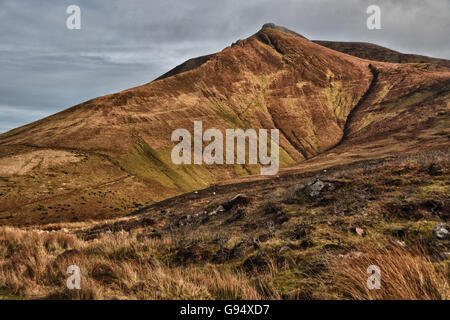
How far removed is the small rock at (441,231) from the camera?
16.9ft

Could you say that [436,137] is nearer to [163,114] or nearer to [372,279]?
[372,279]

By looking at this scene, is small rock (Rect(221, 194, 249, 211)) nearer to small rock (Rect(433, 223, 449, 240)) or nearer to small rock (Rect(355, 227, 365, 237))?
small rock (Rect(355, 227, 365, 237))

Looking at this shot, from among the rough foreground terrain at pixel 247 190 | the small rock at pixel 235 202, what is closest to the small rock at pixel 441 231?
the rough foreground terrain at pixel 247 190

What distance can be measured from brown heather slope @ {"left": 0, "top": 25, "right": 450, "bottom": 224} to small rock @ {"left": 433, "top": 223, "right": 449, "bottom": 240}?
148ft

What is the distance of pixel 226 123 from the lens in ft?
303

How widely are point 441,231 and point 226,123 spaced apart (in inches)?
3485

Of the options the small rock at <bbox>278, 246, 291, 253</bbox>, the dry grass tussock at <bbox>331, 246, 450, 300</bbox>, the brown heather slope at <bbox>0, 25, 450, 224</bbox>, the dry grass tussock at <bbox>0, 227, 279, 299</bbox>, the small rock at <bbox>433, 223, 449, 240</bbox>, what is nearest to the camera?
the dry grass tussock at <bbox>331, 246, 450, 300</bbox>

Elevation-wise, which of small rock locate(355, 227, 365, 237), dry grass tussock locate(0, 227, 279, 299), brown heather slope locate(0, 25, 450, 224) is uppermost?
brown heather slope locate(0, 25, 450, 224)

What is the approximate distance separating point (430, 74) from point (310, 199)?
125m

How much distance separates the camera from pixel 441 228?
537 cm

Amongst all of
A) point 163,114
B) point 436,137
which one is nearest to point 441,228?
point 436,137

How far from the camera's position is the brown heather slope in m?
49.3

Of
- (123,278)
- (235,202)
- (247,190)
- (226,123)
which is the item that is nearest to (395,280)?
(123,278)

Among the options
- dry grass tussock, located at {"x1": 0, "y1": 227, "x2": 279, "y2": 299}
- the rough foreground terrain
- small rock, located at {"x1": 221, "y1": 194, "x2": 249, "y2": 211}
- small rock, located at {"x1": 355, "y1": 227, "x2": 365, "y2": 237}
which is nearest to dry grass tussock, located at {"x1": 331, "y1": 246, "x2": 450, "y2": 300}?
the rough foreground terrain
